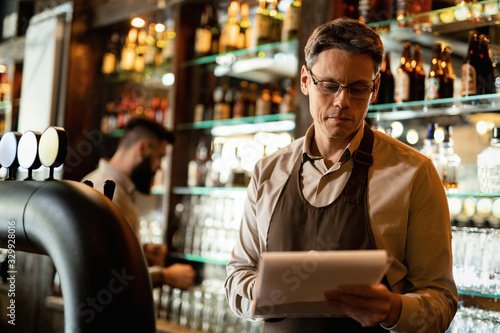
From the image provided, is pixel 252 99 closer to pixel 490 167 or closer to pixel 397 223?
pixel 490 167

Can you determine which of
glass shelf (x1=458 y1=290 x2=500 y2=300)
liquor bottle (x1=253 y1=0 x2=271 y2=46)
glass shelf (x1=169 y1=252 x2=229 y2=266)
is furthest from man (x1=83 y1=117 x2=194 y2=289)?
glass shelf (x1=458 y1=290 x2=500 y2=300)

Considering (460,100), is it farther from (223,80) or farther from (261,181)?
(223,80)

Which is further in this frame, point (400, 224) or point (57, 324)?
point (57, 324)

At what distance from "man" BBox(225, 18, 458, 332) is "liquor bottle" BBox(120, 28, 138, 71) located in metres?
2.90

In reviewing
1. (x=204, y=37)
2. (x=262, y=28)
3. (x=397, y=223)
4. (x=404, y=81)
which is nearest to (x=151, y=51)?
(x=204, y=37)

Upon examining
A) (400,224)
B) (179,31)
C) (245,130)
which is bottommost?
(400,224)

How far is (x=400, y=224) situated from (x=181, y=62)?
2.61m

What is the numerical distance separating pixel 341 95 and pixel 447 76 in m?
1.18

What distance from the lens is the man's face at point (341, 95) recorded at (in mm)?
1563

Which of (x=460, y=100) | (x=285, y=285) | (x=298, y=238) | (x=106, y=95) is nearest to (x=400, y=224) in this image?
(x=298, y=238)

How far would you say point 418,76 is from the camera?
2609 mm

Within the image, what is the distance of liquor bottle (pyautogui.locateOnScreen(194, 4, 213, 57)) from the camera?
377 cm

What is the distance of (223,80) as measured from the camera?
13.0 feet

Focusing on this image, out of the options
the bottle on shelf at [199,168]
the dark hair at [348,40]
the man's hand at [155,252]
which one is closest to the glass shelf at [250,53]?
the bottle on shelf at [199,168]
